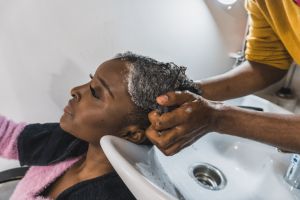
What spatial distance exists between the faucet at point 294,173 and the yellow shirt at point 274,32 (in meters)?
0.27

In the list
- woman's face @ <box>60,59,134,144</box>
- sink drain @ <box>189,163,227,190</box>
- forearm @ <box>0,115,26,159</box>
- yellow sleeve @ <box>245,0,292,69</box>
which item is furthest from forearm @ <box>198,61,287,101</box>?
forearm @ <box>0,115,26,159</box>

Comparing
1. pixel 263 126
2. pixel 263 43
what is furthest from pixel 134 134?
pixel 263 43

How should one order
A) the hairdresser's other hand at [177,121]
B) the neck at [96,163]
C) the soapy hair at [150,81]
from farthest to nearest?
the neck at [96,163], the soapy hair at [150,81], the hairdresser's other hand at [177,121]

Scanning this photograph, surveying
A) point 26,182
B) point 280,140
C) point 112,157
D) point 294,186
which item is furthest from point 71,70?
point 294,186

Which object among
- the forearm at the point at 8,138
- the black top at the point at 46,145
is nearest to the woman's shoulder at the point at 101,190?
the black top at the point at 46,145

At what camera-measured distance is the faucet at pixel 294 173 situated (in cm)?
78

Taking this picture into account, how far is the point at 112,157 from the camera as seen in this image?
0.48 metres

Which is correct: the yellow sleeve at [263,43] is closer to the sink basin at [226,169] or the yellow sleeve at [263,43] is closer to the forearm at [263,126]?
the sink basin at [226,169]

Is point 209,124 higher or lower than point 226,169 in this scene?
higher

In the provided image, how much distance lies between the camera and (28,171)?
2.70 ft

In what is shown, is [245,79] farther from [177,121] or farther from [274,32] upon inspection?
[177,121]

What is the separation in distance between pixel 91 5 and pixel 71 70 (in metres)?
0.21

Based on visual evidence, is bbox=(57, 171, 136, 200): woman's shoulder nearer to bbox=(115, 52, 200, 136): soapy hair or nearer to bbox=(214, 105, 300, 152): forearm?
bbox=(115, 52, 200, 136): soapy hair

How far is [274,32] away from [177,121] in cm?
52
